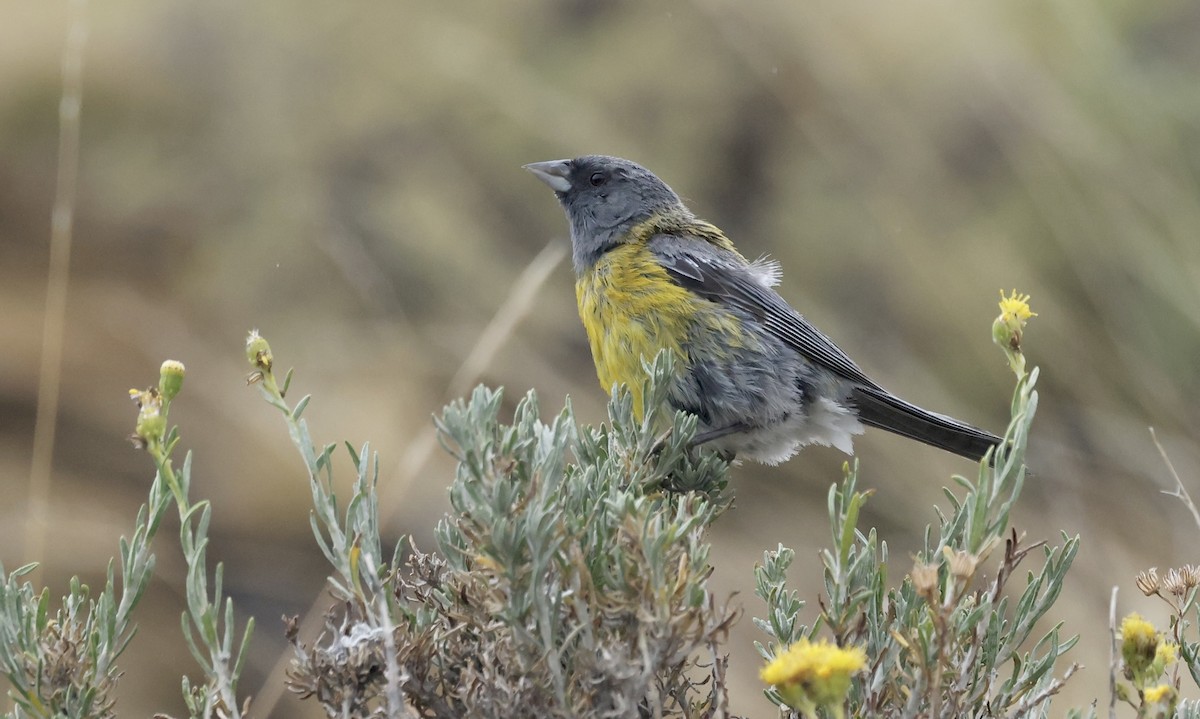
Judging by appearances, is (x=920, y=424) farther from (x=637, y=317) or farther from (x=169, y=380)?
(x=169, y=380)

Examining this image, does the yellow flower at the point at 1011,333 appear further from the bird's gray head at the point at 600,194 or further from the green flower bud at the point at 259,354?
the bird's gray head at the point at 600,194

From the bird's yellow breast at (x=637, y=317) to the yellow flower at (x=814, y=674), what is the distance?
191 centimetres

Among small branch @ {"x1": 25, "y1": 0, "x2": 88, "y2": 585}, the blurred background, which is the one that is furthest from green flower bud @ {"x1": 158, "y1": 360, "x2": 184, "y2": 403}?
the blurred background

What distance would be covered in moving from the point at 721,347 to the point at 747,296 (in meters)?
0.33

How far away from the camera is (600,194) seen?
3.96 meters

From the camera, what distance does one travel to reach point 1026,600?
5.65ft

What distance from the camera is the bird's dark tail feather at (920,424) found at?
313 cm

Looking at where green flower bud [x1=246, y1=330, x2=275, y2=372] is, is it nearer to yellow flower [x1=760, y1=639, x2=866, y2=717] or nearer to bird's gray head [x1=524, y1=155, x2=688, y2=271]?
yellow flower [x1=760, y1=639, x2=866, y2=717]

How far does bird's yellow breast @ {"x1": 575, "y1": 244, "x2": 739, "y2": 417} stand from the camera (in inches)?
129

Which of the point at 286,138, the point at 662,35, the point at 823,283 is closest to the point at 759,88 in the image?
the point at 662,35

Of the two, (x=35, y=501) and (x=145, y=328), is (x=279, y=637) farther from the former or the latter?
(x=35, y=501)

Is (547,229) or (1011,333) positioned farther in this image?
(547,229)

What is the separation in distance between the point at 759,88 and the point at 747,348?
3.07 meters

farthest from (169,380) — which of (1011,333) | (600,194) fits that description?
(600,194)
